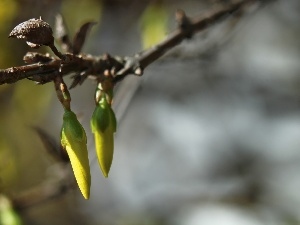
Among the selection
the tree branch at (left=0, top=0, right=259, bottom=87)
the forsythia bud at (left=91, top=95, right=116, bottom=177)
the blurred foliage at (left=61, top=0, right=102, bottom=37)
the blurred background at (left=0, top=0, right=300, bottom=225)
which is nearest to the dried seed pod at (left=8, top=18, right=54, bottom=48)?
the tree branch at (left=0, top=0, right=259, bottom=87)

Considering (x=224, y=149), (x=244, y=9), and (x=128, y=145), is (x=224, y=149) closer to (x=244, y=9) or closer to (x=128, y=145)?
(x=128, y=145)

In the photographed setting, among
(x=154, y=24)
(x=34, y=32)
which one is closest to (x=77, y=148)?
(x=34, y=32)

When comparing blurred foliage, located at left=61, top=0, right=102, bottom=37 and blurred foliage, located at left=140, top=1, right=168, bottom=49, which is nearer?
blurred foliage, located at left=140, top=1, right=168, bottom=49

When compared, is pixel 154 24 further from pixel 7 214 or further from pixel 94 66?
pixel 94 66

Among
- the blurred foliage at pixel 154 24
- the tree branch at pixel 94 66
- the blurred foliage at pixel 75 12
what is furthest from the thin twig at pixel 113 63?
the blurred foliage at pixel 75 12

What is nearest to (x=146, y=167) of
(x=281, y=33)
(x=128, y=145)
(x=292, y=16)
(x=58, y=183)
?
(x=128, y=145)

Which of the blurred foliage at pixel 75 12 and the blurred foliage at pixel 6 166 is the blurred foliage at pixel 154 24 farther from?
the blurred foliage at pixel 6 166

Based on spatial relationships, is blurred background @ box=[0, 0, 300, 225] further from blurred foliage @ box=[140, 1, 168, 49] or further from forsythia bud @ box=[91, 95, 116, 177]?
forsythia bud @ box=[91, 95, 116, 177]

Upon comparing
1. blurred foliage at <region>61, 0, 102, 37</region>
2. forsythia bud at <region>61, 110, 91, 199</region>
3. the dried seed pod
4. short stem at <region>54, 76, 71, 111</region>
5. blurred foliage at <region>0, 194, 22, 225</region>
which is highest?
blurred foliage at <region>61, 0, 102, 37</region>
